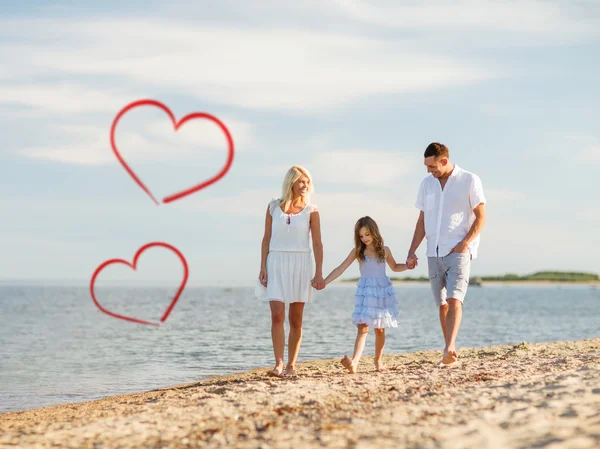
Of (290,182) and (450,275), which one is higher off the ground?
(290,182)

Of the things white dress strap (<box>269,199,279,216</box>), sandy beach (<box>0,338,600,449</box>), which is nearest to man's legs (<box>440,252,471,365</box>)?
sandy beach (<box>0,338,600,449</box>)

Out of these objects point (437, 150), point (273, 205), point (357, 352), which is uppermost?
point (437, 150)

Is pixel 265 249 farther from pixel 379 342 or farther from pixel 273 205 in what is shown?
pixel 379 342

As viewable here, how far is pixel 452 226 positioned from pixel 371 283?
1022mm

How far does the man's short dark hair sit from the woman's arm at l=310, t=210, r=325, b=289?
4.22ft

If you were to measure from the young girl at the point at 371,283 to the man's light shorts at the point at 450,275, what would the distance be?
327 mm

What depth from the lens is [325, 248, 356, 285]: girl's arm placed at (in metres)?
7.61

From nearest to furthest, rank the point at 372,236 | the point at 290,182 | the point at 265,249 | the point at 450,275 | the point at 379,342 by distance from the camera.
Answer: the point at 290,182
the point at 450,275
the point at 265,249
the point at 372,236
the point at 379,342

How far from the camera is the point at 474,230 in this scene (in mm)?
7480

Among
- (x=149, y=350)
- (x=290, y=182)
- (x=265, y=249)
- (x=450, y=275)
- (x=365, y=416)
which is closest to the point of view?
(x=365, y=416)

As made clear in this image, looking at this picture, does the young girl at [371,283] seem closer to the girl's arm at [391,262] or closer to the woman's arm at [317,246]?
the girl's arm at [391,262]

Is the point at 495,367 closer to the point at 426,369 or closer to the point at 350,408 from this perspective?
the point at 426,369

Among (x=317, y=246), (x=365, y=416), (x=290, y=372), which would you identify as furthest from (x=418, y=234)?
(x=365, y=416)

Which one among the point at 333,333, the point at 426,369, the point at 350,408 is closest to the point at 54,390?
the point at 426,369
